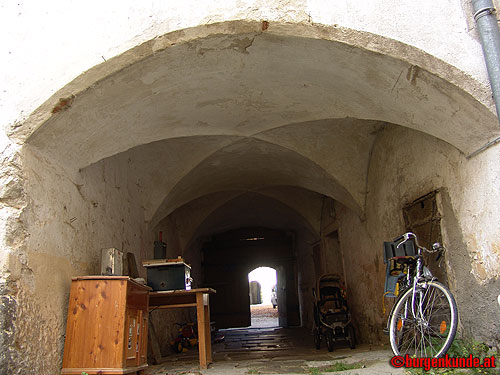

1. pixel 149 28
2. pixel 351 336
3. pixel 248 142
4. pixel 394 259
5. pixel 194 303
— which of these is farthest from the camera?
pixel 351 336

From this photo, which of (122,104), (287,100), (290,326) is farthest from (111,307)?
(290,326)

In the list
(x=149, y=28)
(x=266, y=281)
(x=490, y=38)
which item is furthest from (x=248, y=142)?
(x=266, y=281)

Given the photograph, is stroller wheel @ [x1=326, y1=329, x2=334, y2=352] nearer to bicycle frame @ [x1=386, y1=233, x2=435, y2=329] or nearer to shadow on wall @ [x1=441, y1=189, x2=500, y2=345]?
shadow on wall @ [x1=441, y1=189, x2=500, y2=345]

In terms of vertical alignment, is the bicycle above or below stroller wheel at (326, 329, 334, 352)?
above

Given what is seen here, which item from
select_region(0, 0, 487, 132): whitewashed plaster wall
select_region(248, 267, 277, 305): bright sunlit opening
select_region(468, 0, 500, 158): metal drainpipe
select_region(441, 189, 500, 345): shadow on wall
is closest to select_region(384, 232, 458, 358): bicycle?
select_region(441, 189, 500, 345): shadow on wall

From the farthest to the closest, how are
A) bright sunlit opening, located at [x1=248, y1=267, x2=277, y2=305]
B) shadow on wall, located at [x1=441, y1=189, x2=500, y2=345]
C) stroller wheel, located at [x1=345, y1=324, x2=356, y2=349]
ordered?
bright sunlit opening, located at [x1=248, y1=267, x2=277, y2=305]
stroller wheel, located at [x1=345, y1=324, x2=356, y2=349]
shadow on wall, located at [x1=441, y1=189, x2=500, y2=345]

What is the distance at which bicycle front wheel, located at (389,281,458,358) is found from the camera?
350 cm

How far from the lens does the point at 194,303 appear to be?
17.6 feet

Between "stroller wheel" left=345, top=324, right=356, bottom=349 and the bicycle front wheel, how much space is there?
318 centimetres

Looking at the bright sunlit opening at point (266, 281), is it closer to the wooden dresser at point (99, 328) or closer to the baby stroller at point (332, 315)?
the baby stroller at point (332, 315)

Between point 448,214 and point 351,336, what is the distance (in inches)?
133

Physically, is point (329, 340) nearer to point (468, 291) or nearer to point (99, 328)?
point (468, 291)

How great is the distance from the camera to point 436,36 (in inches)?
133

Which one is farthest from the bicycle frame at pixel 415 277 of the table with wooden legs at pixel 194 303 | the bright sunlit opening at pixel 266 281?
the bright sunlit opening at pixel 266 281
